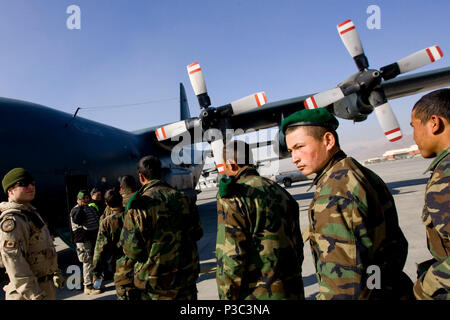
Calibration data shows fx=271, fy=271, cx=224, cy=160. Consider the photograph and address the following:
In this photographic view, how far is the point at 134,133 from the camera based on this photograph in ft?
38.1

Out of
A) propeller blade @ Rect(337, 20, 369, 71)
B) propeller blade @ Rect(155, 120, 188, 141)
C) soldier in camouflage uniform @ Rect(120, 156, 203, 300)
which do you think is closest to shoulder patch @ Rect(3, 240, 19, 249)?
soldier in camouflage uniform @ Rect(120, 156, 203, 300)

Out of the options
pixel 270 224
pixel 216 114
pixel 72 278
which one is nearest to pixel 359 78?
pixel 216 114

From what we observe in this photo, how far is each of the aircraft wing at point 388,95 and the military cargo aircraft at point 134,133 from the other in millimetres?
35

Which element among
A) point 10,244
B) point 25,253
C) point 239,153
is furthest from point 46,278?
point 239,153

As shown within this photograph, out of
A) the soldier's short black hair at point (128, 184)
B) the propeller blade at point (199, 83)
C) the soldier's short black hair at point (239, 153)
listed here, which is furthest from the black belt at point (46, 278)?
the propeller blade at point (199, 83)

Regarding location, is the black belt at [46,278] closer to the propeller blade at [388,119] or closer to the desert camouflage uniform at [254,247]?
the desert camouflage uniform at [254,247]

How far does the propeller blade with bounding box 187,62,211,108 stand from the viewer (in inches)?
379

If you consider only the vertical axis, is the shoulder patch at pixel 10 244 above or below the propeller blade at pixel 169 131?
below

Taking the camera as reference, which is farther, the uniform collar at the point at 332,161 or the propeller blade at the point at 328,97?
the propeller blade at the point at 328,97

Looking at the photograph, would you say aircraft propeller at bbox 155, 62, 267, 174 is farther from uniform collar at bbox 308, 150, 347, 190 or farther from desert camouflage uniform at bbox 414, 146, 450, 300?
desert camouflage uniform at bbox 414, 146, 450, 300

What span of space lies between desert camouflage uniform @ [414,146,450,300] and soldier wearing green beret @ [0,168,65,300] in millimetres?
3014

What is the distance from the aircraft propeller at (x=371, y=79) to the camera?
8.86m

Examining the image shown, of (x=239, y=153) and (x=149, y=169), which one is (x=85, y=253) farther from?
(x=239, y=153)

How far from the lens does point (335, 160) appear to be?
5.36ft
